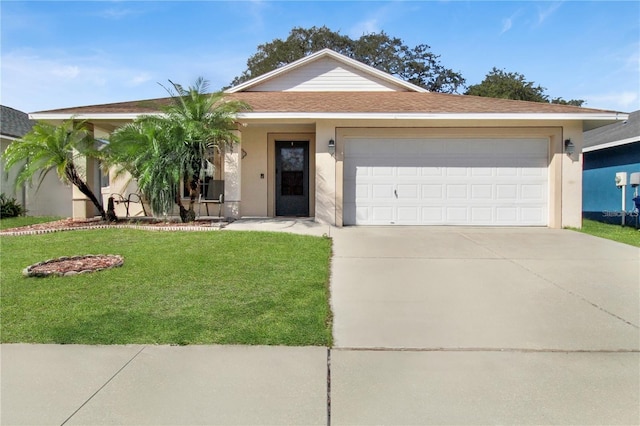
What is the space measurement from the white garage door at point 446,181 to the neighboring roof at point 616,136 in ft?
17.8

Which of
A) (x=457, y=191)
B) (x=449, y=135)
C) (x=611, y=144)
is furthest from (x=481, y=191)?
(x=611, y=144)

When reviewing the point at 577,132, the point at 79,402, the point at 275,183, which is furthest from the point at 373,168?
the point at 79,402

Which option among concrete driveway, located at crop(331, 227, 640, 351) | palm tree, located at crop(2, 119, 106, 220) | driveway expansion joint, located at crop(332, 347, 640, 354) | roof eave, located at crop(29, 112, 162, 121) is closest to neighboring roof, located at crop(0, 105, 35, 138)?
roof eave, located at crop(29, 112, 162, 121)

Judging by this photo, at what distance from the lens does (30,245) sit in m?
8.21

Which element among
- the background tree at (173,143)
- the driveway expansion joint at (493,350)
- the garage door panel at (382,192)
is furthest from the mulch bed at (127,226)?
the driveway expansion joint at (493,350)

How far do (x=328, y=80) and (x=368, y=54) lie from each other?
24097mm

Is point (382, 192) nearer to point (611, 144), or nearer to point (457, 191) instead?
point (457, 191)

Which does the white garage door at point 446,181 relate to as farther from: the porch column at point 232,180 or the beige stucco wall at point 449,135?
the porch column at point 232,180

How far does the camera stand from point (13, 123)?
52.2 ft

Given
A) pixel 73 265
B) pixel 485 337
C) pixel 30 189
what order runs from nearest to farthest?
pixel 485 337 < pixel 73 265 < pixel 30 189

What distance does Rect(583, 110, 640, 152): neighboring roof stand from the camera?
14.5m

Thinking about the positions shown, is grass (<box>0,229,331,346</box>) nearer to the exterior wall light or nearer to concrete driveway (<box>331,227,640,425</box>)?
concrete driveway (<box>331,227,640,425</box>)

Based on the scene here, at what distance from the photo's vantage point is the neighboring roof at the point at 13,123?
47.9 ft

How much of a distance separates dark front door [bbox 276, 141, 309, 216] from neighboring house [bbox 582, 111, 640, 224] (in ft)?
34.8
